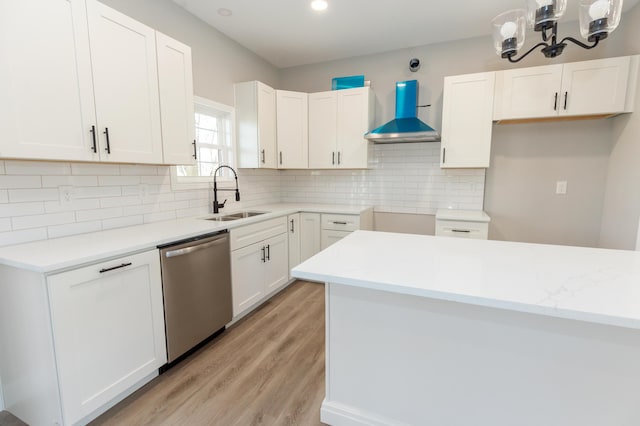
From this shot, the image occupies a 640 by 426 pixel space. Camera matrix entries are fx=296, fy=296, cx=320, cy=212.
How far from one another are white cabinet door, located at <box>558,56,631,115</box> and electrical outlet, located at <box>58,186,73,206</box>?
13.1 ft

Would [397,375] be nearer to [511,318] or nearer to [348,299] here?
[348,299]

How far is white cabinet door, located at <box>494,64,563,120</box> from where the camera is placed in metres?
2.72

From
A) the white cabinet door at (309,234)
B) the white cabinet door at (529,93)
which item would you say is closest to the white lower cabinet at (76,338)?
the white cabinet door at (309,234)

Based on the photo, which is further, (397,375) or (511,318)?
(397,375)

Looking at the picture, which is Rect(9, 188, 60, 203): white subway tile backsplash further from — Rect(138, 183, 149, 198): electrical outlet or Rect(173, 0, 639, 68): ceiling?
Rect(173, 0, 639, 68): ceiling

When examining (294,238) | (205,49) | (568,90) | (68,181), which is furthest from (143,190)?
(568,90)

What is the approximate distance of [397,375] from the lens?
1.39 metres

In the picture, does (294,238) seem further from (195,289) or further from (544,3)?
(544,3)

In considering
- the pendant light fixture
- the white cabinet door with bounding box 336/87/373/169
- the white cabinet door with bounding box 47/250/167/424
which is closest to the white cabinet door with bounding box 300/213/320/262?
the white cabinet door with bounding box 336/87/373/169

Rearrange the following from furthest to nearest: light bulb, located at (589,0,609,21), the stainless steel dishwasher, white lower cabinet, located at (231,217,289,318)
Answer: white lower cabinet, located at (231,217,289,318), the stainless steel dishwasher, light bulb, located at (589,0,609,21)

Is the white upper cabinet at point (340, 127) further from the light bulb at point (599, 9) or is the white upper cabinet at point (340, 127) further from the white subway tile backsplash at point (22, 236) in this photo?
the white subway tile backsplash at point (22, 236)

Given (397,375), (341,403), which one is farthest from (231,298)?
(397,375)

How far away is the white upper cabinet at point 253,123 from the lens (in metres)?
3.30

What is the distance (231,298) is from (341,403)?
131cm
